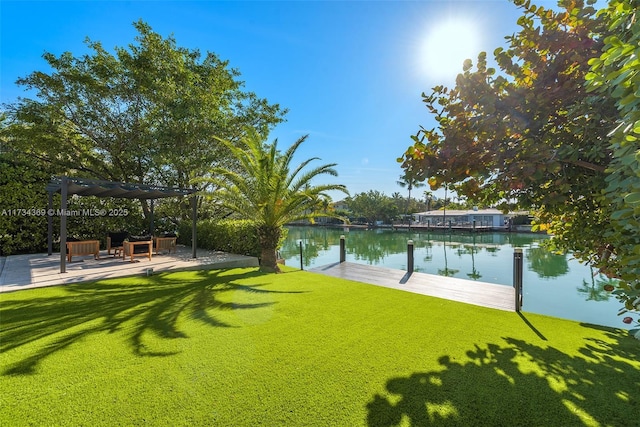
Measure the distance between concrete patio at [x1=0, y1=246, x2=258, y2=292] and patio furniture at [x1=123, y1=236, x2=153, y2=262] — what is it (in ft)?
1.14

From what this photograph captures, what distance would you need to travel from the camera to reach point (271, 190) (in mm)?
9242

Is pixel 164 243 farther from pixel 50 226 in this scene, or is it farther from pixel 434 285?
pixel 434 285

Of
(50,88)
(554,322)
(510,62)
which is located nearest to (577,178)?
(510,62)

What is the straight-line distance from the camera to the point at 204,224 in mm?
13430

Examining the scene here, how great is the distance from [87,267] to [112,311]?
505 centimetres

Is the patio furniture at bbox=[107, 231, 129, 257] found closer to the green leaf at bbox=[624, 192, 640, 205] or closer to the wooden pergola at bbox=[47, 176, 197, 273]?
the wooden pergola at bbox=[47, 176, 197, 273]

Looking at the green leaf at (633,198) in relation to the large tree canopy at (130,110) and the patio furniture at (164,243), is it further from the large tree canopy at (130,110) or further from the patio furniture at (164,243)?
the patio furniture at (164,243)

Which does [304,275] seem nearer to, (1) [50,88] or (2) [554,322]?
(2) [554,322]

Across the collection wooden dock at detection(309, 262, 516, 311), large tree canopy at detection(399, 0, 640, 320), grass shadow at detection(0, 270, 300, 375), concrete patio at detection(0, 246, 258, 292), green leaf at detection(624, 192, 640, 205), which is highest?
large tree canopy at detection(399, 0, 640, 320)

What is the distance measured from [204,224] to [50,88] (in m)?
8.40

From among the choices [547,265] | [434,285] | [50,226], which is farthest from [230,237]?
[547,265]

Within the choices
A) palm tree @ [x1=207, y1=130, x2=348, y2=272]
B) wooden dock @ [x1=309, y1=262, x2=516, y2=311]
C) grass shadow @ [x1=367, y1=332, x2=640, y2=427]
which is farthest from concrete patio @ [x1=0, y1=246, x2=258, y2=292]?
grass shadow @ [x1=367, y1=332, x2=640, y2=427]

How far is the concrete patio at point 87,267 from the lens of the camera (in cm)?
706

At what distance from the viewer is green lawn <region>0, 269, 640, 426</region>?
2.56 metres
